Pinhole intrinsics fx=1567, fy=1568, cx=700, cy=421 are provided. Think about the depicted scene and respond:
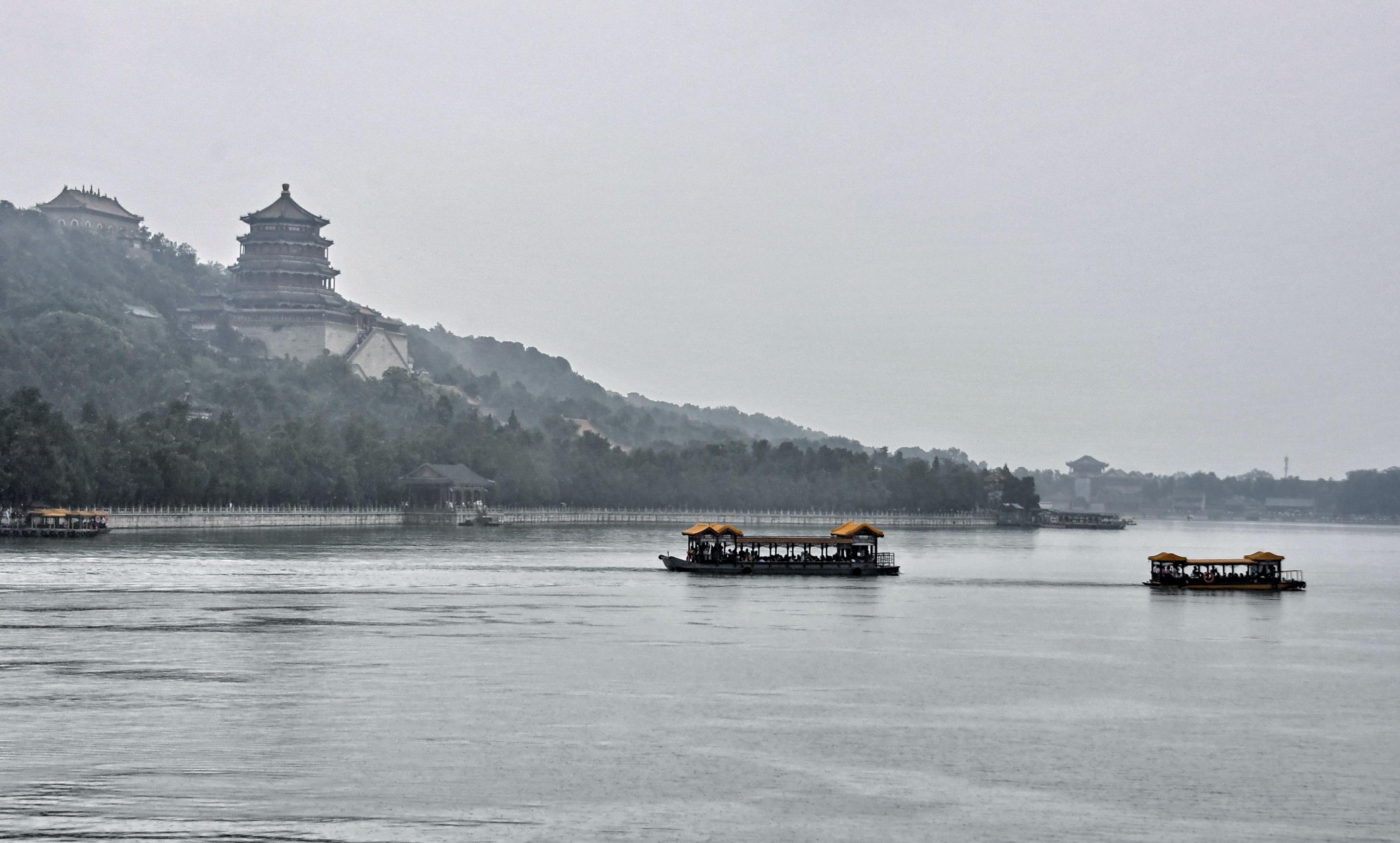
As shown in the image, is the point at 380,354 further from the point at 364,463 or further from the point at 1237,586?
the point at 1237,586

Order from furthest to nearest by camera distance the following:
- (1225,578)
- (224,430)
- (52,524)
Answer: (224,430) → (52,524) → (1225,578)

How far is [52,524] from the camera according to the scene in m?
93.6

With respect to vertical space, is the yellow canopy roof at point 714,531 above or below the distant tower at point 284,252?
below

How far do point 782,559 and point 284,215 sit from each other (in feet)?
376

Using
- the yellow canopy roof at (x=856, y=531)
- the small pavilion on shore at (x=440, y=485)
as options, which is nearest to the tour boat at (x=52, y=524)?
the yellow canopy roof at (x=856, y=531)

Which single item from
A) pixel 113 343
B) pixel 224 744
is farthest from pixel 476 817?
pixel 113 343

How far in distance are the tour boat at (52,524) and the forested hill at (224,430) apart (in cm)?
166

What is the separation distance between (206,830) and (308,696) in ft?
37.7

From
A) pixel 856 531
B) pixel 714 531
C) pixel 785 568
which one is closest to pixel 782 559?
pixel 785 568

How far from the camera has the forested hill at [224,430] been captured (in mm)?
104375

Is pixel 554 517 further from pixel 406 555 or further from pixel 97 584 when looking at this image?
pixel 97 584

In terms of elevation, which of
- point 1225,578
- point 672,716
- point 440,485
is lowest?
point 672,716

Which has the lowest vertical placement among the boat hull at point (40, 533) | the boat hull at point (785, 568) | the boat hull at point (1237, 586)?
the boat hull at point (1237, 586)

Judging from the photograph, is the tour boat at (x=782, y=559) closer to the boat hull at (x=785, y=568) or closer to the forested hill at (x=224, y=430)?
the boat hull at (x=785, y=568)
